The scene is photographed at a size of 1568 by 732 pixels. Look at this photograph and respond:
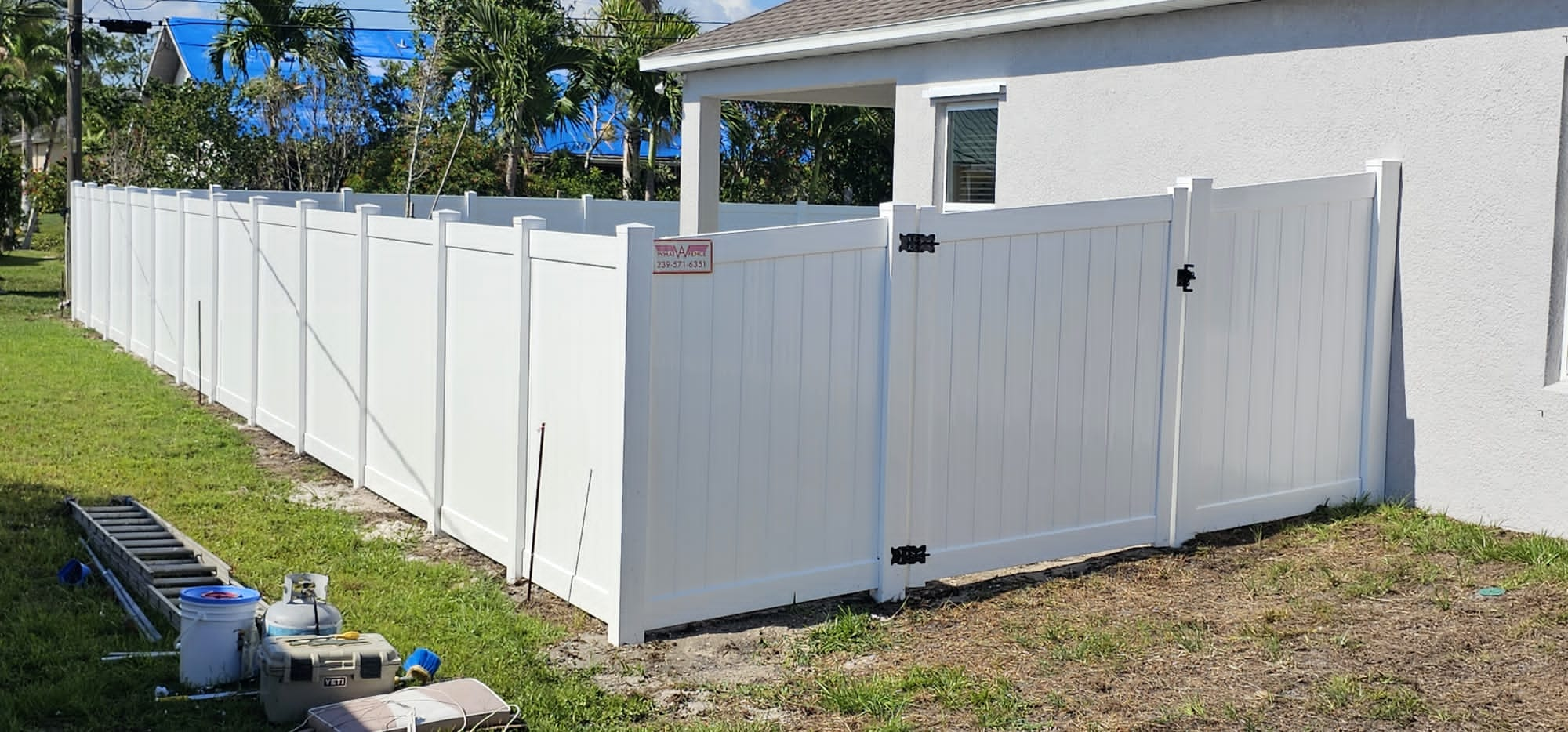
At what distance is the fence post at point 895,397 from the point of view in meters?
6.67

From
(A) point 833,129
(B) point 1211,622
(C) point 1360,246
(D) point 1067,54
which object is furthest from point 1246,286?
(A) point 833,129

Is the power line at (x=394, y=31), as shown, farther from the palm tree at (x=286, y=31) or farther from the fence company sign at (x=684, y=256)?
the fence company sign at (x=684, y=256)

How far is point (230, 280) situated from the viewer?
41.0 feet

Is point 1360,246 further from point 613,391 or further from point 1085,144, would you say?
point 613,391

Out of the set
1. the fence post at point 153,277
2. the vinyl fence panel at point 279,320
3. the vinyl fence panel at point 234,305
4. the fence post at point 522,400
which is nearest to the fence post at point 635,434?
the fence post at point 522,400

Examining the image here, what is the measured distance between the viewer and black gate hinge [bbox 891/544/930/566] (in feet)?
22.5

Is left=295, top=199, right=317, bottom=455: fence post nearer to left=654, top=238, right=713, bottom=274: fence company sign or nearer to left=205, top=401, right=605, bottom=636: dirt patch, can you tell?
left=205, top=401, right=605, bottom=636: dirt patch

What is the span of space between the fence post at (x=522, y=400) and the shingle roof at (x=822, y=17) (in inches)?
190

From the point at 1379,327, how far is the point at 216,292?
9.42m

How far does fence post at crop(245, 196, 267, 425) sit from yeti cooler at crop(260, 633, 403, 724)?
22.4 ft

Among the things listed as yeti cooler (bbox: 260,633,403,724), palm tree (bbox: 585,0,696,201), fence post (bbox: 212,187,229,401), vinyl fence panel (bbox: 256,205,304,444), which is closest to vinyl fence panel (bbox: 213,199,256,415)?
fence post (bbox: 212,187,229,401)

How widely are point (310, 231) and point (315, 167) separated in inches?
714

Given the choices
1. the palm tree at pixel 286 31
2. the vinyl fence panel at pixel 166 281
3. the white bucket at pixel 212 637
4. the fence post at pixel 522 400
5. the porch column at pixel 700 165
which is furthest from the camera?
the palm tree at pixel 286 31

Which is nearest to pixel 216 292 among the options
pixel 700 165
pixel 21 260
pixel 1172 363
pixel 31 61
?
pixel 700 165
